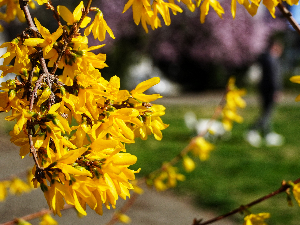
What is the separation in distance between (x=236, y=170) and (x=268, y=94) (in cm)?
314

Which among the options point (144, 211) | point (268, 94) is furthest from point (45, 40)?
point (268, 94)

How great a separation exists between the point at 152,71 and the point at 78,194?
16.1 metres

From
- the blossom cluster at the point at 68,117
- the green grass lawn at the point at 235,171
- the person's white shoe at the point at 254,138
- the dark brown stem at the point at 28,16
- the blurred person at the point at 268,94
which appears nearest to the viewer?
the blossom cluster at the point at 68,117

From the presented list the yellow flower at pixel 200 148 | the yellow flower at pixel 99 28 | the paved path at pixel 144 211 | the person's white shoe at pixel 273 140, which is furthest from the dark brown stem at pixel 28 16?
the person's white shoe at pixel 273 140

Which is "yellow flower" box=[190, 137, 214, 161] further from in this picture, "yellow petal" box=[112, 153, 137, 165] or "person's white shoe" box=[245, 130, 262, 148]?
"person's white shoe" box=[245, 130, 262, 148]

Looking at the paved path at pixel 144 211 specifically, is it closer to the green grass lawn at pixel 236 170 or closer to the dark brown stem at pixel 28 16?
the green grass lawn at pixel 236 170

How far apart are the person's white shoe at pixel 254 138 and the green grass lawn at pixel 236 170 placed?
11 cm

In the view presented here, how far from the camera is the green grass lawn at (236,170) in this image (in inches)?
148

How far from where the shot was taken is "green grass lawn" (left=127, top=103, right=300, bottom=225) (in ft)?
12.3

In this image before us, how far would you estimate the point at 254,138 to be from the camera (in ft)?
21.9

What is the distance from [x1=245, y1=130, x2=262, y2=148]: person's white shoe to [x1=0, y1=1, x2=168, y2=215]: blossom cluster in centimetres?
595

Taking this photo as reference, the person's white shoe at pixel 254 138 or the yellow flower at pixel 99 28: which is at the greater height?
the yellow flower at pixel 99 28

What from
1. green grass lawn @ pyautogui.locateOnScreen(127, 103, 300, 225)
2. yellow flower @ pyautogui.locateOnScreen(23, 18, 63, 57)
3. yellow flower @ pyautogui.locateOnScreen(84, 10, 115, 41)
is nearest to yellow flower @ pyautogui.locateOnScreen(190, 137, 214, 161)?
green grass lawn @ pyautogui.locateOnScreen(127, 103, 300, 225)

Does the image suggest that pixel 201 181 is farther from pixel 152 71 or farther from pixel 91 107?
pixel 152 71
